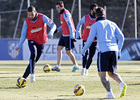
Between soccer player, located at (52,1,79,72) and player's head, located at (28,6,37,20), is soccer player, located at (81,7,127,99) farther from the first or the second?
soccer player, located at (52,1,79,72)

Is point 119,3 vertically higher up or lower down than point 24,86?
higher up

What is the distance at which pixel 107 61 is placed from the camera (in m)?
7.99

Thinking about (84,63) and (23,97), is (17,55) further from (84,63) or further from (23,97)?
(23,97)

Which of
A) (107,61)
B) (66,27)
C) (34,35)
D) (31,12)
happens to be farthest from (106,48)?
(66,27)

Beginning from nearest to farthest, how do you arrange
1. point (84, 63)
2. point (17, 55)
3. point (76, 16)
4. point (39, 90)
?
point (39, 90)
point (84, 63)
point (17, 55)
point (76, 16)

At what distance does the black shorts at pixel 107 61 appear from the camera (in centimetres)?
797

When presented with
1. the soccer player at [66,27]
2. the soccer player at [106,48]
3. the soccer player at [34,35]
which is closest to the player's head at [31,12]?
the soccer player at [34,35]

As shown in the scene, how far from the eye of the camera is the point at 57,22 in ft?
104

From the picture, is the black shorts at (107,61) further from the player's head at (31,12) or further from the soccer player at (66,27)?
the soccer player at (66,27)

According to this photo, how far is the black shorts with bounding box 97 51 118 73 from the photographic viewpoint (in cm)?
797

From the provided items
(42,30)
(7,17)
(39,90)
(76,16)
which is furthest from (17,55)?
(39,90)

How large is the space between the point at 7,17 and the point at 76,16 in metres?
9.54

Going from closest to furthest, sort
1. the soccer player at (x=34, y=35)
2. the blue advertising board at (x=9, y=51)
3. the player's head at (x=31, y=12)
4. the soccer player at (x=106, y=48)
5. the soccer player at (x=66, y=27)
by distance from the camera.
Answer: the soccer player at (x=106, y=48), the player's head at (x=31, y=12), the soccer player at (x=34, y=35), the soccer player at (x=66, y=27), the blue advertising board at (x=9, y=51)

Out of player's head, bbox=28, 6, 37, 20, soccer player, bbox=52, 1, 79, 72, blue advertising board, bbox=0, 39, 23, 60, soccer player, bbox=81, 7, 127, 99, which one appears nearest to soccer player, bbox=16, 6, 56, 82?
player's head, bbox=28, 6, 37, 20
